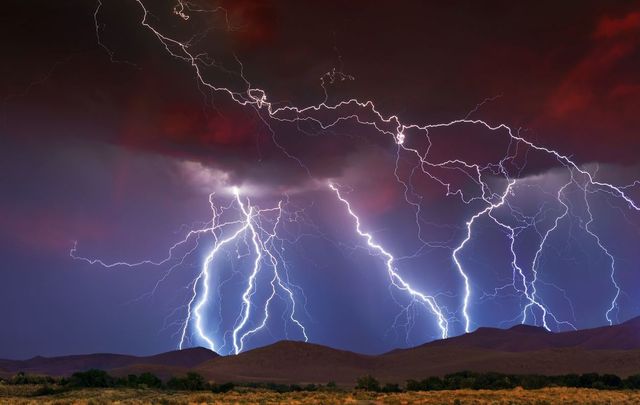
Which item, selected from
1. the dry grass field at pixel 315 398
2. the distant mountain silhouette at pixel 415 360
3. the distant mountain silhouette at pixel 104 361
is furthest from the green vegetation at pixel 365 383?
the distant mountain silhouette at pixel 104 361

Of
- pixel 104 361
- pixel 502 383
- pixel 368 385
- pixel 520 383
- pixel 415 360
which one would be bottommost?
pixel 368 385

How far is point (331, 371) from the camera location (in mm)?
62656

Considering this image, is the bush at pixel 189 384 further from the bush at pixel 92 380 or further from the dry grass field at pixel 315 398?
the dry grass field at pixel 315 398

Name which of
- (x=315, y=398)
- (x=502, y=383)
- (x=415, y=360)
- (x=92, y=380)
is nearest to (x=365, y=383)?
(x=502, y=383)

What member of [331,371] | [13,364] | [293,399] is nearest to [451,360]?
[331,371]

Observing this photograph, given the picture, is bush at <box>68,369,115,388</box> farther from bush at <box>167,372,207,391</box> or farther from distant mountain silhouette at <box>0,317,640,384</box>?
distant mountain silhouette at <box>0,317,640,384</box>

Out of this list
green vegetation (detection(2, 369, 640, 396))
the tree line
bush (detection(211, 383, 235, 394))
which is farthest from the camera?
the tree line

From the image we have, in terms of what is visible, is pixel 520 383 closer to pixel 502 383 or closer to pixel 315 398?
pixel 502 383

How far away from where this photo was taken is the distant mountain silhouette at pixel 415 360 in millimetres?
55750

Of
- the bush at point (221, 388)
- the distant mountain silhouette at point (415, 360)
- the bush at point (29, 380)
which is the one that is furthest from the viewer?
the distant mountain silhouette at point (415, 360)

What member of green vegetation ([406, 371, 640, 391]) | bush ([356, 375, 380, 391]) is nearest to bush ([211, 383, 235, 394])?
bush ([356, 375, 380, 391])

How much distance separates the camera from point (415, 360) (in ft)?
224

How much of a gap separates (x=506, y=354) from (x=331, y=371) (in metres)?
16.3

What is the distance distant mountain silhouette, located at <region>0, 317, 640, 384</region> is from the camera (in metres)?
55.8
